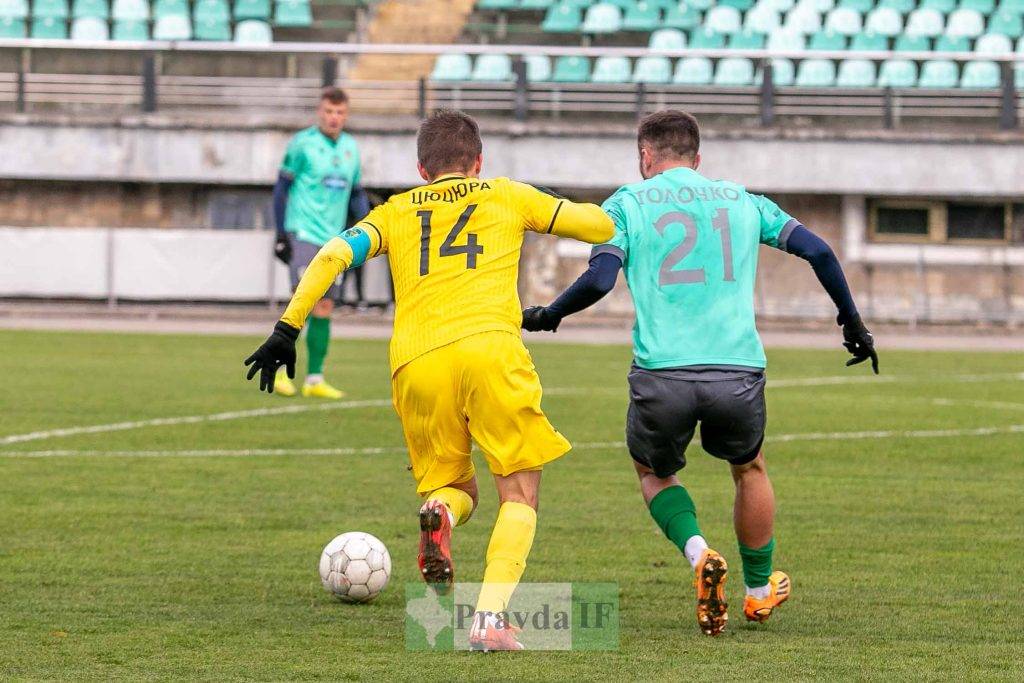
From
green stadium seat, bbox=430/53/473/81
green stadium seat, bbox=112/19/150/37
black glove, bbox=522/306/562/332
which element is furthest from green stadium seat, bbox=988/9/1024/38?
black glove, bbox=522/306/562/332

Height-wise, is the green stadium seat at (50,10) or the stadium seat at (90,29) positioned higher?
the green stadium seat at (50,10)

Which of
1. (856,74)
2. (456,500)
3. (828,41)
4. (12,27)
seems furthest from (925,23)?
(456,500)

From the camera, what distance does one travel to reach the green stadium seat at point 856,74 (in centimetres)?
2475

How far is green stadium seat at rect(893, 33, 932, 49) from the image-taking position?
26.2m

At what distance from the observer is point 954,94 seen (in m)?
24.4

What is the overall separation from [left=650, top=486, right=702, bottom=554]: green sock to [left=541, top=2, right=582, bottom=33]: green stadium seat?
21525 mm

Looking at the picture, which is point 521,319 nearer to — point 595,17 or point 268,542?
point 268,542

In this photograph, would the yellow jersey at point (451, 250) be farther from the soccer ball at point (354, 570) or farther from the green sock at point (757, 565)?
the green sock at point (757, 565)

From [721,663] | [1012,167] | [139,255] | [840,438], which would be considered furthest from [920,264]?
[721,663]

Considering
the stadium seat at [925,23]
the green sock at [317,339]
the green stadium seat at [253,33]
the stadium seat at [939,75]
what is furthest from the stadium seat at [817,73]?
the green sock at [317,339]

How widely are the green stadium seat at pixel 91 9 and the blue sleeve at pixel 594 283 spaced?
2289 centimetres

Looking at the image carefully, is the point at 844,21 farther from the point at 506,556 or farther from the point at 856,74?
the point at 506,556

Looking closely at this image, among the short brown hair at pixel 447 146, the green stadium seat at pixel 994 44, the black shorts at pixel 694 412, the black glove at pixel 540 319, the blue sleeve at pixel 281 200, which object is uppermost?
the green stadium seat at pixel 994 44

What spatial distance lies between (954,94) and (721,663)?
69.0 feet
